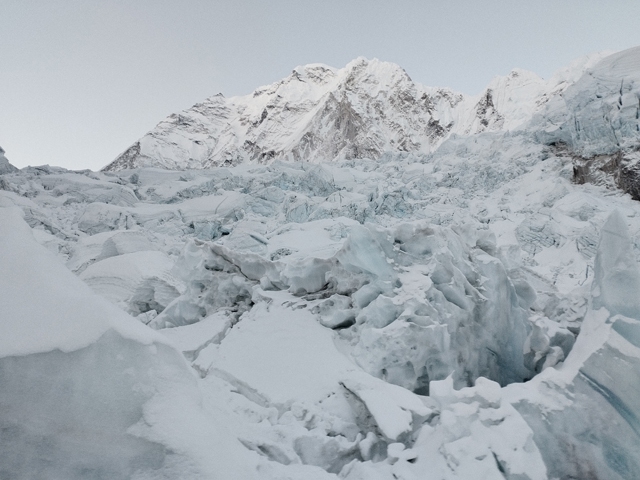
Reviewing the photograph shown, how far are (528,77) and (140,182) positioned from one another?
1462 inches

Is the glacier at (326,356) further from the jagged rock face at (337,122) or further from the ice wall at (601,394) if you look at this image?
the jagged rock face at (337,122)

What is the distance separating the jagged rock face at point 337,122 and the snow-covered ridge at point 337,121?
11 centimetres

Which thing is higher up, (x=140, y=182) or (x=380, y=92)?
(x=380, y=92)

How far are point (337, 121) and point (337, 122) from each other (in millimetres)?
174

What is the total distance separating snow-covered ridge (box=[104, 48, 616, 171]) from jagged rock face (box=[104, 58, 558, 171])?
4.5 inches

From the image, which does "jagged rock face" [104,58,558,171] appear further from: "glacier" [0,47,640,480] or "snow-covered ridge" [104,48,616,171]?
"glacier" [0,47,640,480]

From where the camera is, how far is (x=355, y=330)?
155 inches

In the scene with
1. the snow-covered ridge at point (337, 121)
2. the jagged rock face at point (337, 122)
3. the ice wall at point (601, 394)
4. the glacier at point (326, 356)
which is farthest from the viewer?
the jagged rock face at point (337, 122)

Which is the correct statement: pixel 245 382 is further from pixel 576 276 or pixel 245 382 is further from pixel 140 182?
pixel 140 182

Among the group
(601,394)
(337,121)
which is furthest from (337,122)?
(601,394)

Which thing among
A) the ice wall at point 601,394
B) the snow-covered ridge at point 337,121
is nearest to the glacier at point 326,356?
the ice wall at point 601,394

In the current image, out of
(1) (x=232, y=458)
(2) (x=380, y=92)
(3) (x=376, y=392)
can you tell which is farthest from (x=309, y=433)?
(2) (x=380, y=92)

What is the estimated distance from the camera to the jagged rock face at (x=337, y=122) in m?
40.2

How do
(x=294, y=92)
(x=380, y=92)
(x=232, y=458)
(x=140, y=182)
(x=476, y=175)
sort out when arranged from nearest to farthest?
(x=232, y=458) → (x=476, y=175) → (x=140, y=182) → (x=380, y=92) → (x=294, y=92)
